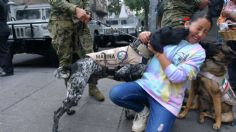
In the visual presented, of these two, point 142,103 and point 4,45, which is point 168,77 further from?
point 4,45

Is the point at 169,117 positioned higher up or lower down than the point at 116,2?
lower down

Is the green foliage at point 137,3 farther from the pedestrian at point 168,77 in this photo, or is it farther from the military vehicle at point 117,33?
the pedestrian at point 168,77

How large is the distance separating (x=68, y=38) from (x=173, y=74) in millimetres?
1894

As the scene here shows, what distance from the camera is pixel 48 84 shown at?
5625mm

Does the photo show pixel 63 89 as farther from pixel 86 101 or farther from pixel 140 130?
pixel 140 130

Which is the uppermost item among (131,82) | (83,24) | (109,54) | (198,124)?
(83,24)

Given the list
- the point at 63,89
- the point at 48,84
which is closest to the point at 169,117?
the point at 63,89

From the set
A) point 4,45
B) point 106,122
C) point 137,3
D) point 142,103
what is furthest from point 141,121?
point 137,3

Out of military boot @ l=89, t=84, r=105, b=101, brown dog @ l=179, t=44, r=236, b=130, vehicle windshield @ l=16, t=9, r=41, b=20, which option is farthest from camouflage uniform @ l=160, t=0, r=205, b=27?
vehicle windshield @ l=16, t=9, r=41, b=20

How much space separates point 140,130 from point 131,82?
0.53 meters

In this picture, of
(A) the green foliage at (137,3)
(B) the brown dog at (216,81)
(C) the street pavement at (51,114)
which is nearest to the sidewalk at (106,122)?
(C) the street pavement at (51,114)

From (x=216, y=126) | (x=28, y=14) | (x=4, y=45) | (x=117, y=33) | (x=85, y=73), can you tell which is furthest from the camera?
(x=117, y=33)

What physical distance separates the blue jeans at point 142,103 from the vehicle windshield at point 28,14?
6.29m

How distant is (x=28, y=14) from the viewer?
30.0ft
